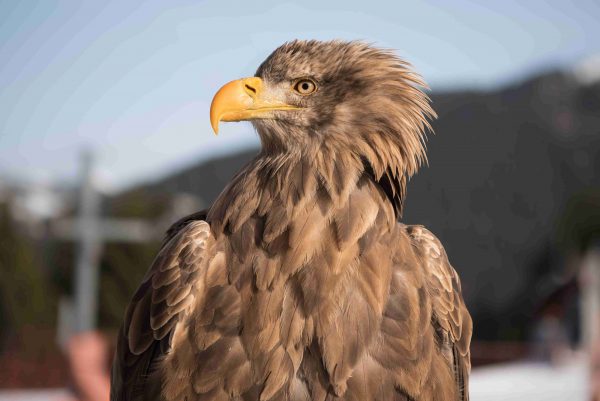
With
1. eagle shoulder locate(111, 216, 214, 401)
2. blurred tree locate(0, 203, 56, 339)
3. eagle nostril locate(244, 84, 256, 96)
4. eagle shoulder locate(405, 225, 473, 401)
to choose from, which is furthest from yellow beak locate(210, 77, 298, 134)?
blurred tree locate(0, 203, 56, 339)

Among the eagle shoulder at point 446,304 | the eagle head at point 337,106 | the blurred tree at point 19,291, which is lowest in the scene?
the blurred tree at point 19,291

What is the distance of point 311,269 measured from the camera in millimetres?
2883

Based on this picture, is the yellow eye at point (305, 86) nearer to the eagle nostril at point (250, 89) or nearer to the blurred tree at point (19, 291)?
the eagle nostril at point (250, 89)

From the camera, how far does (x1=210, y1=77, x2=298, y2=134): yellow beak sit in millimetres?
3086

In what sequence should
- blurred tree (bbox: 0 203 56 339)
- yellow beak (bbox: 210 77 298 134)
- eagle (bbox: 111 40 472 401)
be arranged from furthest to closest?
blurred tree (bbox: 0 203 56 339), yellow beak (bbox: 210 77 298 134), eagle (bbox: 111 40 472 401)

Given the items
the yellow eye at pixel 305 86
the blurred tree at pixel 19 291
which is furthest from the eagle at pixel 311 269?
the blurred tree at pixel 19 291

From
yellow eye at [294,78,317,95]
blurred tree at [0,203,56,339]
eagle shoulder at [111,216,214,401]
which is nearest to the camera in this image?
eagle shoulder at [111,216,214,401]

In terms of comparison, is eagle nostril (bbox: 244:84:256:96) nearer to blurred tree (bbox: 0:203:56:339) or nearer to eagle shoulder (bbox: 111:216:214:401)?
eagle shoulder (bbox: 111:216:214:401)

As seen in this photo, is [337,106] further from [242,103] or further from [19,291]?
[19,291]

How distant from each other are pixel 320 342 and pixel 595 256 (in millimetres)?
13604

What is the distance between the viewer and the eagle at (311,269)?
2.80 meters

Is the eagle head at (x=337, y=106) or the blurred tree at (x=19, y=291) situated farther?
the blurred tree at (x=19, y=291)

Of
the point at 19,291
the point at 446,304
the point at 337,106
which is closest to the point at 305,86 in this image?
the point at 337,106

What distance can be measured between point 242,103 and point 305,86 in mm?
303
